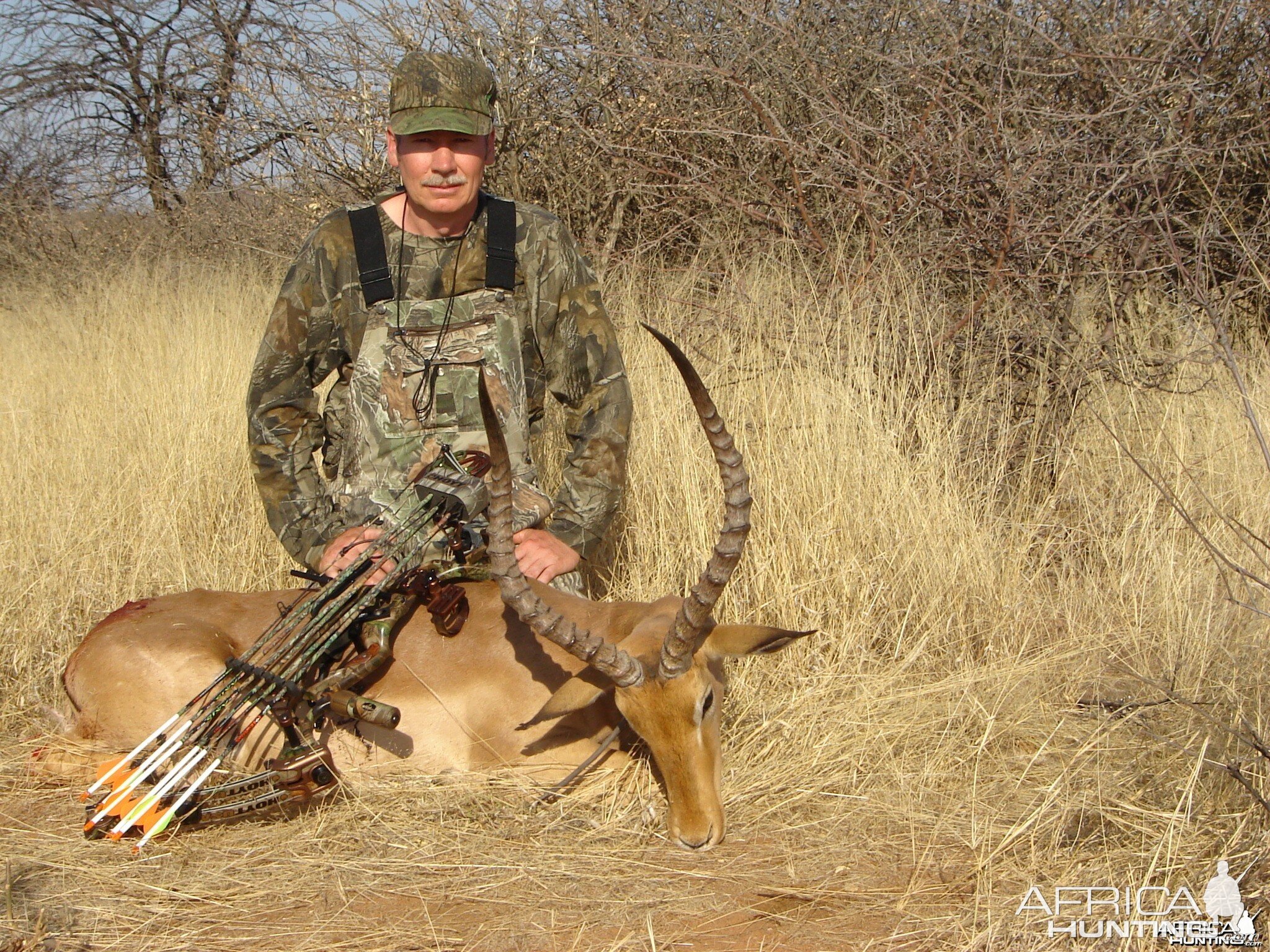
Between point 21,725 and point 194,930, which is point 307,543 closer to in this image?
point 21,725

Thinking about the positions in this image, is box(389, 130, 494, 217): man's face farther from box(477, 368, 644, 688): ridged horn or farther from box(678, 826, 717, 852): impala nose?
box(678, 826, 717, 852): impala nose

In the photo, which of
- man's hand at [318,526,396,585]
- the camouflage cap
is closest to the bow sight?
man's hand at [318,526,396,585]

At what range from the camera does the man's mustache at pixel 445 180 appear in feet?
14.8

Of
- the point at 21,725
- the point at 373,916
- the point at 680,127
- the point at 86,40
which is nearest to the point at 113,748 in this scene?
the point at 21,725

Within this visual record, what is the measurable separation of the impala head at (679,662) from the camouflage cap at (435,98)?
1.43 metres

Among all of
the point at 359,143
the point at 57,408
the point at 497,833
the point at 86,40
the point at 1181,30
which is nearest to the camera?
the point at 497,833

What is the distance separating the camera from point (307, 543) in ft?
15.1

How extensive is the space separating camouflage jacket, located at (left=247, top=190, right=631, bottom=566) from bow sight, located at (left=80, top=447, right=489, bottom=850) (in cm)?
43

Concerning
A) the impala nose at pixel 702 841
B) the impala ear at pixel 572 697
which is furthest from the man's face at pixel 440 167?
the impala nose at pixel 702 841

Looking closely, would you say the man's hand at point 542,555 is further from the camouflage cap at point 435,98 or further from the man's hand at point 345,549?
the camouflage cap at point 435,98

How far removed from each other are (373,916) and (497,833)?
56cm

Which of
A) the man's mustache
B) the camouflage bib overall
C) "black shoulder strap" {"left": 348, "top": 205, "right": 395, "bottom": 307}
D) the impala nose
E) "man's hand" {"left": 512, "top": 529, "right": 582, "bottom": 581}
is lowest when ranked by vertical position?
the impala nose

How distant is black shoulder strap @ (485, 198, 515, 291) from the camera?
4684mm

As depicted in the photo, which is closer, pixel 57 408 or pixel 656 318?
pixel 656 318
